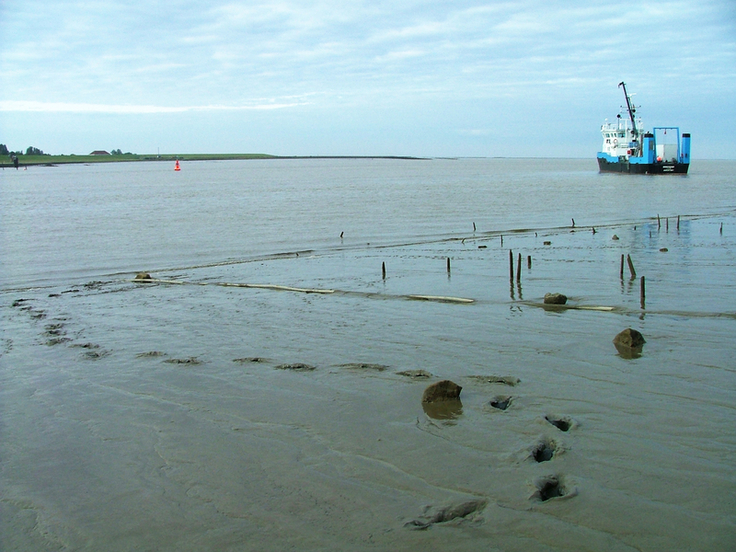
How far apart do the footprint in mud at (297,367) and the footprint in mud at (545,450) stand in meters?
4.00

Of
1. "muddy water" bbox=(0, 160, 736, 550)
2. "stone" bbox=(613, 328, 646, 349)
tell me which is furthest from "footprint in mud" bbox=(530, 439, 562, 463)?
"stone" bbox=(613, 328, 646, 349)

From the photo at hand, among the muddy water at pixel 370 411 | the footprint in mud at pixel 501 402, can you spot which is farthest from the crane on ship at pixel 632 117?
the footprint in mud at pixel 501 402

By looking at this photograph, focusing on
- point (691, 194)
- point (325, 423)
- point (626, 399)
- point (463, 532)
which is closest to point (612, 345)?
point (626, 399)

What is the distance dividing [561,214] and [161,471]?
1364 inches

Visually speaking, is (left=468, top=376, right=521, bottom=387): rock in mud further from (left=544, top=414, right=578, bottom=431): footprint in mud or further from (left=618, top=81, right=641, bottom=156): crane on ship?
(left=618, top=81, right=641, bottom=156): crane on ship

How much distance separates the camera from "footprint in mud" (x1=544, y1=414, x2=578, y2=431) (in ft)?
25.0

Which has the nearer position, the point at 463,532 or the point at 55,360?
the point at 463,532

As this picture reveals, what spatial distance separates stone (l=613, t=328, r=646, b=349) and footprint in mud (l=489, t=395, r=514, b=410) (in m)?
3.05

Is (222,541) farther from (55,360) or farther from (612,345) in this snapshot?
(612,345)

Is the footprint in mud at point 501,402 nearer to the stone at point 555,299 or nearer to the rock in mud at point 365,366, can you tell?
the rock in mud at point 365,366

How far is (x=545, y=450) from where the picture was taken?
7.07 m

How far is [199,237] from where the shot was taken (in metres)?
29.8

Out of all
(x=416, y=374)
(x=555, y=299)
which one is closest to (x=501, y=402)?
(x=416, y=374)

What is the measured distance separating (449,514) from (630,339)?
5.81m
